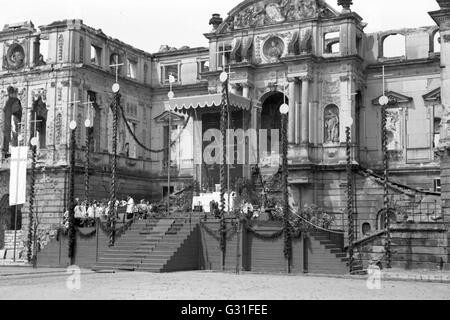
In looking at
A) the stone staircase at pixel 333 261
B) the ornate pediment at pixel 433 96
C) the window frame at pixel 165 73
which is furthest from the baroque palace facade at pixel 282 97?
the stone staircase at pixel 333 261

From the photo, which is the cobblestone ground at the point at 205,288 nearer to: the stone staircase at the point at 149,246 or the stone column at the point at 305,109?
the stone staircase at the point at 149,246

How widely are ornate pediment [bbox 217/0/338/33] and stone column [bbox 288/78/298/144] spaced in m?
4.05

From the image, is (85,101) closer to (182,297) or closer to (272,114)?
(272,114)

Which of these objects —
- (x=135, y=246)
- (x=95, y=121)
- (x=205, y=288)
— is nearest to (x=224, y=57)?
(x=95, y=121)

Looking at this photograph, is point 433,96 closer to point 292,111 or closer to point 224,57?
point 292,111

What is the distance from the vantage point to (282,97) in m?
44.7

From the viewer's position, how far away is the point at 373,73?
43438 millimetres

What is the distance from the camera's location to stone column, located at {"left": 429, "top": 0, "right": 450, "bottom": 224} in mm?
29609

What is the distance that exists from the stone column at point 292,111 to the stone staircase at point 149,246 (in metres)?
12.4

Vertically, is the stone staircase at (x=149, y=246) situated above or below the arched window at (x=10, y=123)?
below

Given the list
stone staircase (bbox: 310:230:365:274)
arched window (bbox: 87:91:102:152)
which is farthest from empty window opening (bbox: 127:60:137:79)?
stone staircase (bbox: 310:230:365:274)

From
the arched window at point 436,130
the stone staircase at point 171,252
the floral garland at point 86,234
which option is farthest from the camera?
the arched window at point 436,130

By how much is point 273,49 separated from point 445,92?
15261 mm

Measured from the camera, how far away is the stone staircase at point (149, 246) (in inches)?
1138
